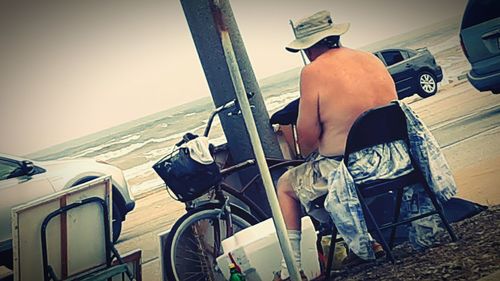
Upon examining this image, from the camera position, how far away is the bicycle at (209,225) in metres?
3.56

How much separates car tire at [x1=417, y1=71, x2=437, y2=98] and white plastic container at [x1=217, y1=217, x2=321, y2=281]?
237cm

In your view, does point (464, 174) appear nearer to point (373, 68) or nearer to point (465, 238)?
point (465, 238)

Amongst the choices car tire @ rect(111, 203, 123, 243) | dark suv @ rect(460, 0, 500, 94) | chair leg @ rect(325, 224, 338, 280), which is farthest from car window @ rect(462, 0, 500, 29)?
car tire @ rect(111, 203, 123, 243)

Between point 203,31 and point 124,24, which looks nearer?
point 203,31

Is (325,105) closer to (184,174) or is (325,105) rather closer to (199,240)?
(184,174)

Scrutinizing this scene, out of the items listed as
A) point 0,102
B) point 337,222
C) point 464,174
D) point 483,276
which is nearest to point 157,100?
point 0,102

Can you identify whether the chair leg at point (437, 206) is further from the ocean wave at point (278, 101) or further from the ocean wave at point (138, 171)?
the ocean wave at point (138, 171)

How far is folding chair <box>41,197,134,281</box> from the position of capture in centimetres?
310

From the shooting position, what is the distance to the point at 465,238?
3377 mm

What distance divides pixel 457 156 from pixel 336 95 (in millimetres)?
1670

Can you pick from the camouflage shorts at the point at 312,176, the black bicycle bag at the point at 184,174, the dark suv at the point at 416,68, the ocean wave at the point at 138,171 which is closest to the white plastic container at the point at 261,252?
the camouflage shorts at the point at 312,176

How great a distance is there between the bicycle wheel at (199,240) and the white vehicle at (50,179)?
387 mm

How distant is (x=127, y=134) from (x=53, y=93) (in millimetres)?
565

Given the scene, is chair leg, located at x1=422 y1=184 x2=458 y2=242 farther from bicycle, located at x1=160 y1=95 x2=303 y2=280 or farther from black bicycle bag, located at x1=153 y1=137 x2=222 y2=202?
black bicycle bag, located at x1=153 y1=137 x2=222 y2=202
